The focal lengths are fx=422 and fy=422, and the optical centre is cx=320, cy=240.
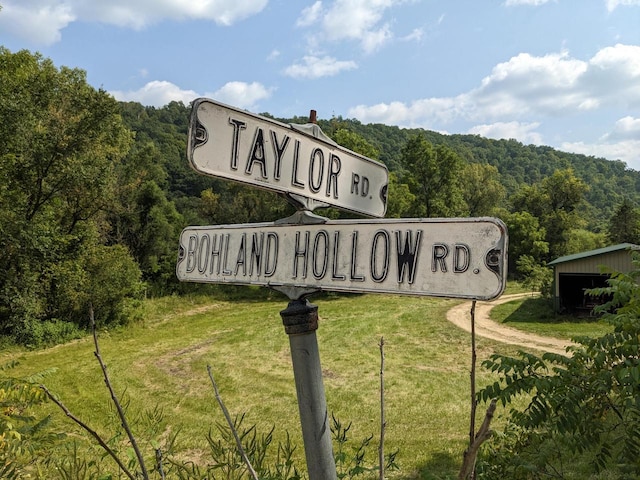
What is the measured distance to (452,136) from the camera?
4759 inches

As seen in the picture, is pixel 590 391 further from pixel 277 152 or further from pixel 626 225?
pixel 626 225

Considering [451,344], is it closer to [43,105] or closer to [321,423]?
[321,423]

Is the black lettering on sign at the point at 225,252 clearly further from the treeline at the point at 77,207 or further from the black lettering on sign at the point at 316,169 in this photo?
the treeline at the point at 77,207

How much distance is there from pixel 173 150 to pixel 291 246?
4907 cm

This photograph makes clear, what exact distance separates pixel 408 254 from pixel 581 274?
714 inches

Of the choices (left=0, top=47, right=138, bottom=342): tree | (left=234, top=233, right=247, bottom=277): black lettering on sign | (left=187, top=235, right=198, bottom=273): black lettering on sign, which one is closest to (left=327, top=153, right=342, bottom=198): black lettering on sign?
(left=234, top=233, right=247, bottom=277): black lettering on sign

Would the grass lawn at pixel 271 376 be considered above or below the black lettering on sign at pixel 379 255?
below

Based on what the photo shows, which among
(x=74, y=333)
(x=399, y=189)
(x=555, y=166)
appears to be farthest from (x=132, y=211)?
(x=555, y=166)

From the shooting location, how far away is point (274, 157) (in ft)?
4.42

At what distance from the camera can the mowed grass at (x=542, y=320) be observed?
14.1m

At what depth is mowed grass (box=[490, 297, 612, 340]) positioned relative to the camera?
14078mm

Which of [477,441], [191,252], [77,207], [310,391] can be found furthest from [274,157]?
[77,207]

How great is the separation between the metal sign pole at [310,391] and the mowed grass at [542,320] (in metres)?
14.0

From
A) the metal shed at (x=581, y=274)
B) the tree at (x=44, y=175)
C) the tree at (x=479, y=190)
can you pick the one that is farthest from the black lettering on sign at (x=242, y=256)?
the tree at (x=479, y=190)
